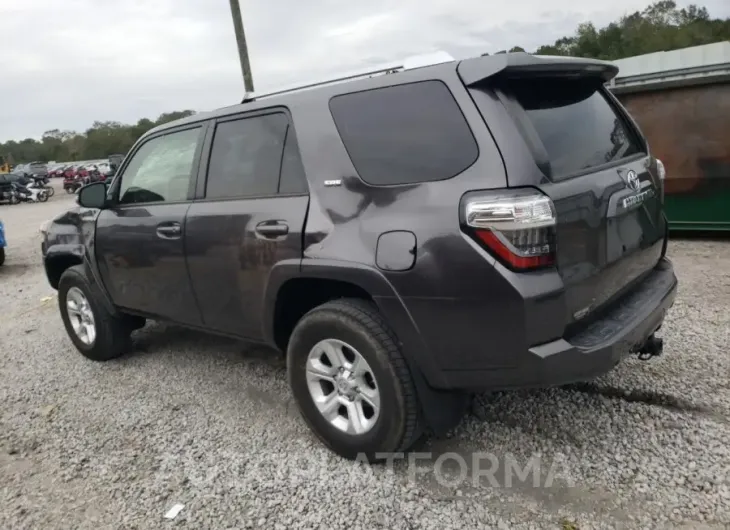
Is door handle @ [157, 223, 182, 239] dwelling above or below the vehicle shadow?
above

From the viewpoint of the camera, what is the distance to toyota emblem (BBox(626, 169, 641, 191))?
2.81 m

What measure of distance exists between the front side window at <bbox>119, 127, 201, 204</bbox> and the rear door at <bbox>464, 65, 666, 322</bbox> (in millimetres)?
2095

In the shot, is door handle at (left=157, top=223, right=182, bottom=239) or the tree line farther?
the tree line

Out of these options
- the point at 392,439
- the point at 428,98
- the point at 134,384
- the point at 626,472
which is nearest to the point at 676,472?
the point at 626,472

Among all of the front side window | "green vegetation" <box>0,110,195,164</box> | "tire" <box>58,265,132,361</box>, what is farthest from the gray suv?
"green vegetation" <box>0,110,195,164</box>

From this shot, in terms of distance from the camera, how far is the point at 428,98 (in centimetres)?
262

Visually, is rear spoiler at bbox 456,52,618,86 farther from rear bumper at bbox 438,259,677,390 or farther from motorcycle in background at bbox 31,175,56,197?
motorcycle in background at bbox 31,175,56,197

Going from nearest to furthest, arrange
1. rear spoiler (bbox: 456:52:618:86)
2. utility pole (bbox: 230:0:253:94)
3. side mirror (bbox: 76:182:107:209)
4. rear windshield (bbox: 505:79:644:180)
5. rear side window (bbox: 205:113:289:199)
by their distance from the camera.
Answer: rear spoiler (bbox: 456:52:618:86) < rear windshield (bbox: 505:79:644:180) < rear side window (bbox: 205:113:289:199) < side mirror (bbox: 76:182:107:209) < utility pole (bbox: 230:0:253:94)

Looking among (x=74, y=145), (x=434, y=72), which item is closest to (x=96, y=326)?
(x=434, y=72)

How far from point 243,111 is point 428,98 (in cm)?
131

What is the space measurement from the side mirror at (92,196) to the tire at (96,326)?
646 mm

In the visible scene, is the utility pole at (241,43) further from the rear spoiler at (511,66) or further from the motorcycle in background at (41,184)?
the motorcycle in background at (41,184)

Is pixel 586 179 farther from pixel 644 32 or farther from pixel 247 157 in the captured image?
pixel 644 32

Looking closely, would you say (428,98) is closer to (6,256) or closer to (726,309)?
(726,309)
